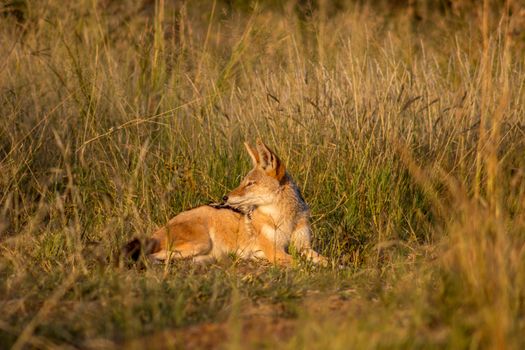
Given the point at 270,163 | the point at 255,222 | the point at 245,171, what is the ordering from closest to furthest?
the point at 270,163 < the point at 255,222 < the point at 245,171

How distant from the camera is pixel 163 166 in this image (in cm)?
770

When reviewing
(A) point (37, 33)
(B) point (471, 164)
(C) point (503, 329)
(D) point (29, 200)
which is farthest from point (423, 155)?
(A) point (37, 33)

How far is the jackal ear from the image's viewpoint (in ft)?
23.0

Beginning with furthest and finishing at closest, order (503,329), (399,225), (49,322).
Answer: (399,225) → (49,322) → (503,329)

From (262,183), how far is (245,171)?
829mm

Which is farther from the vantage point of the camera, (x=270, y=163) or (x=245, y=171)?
(x=245, y=171)

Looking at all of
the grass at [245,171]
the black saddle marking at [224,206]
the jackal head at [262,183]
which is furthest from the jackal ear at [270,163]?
the grass at [245,171]

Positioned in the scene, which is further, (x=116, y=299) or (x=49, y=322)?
(x=116, y=299)

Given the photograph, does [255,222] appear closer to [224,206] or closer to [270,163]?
[224,206]

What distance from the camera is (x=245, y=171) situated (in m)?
7.84

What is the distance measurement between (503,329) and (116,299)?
2.01 metres

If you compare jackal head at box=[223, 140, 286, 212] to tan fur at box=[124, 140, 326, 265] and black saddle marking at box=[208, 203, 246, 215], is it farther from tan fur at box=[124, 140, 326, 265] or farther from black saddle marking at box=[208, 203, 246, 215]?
black saddle marking at box=[208, 203, 246, 215]

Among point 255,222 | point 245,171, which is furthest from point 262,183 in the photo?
point 245,171

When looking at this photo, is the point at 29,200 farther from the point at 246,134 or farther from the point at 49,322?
the point at 49,322
